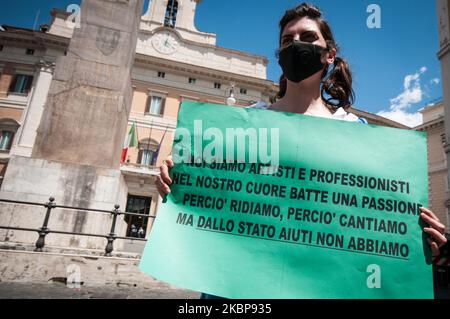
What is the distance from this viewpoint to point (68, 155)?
4.77m

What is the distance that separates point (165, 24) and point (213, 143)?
109 ft

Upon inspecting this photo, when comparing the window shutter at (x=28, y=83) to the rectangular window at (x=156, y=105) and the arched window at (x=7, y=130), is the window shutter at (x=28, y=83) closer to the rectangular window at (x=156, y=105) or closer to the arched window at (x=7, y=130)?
the arched window at (x=7, y=130)

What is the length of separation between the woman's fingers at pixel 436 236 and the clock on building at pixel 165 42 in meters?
30.2

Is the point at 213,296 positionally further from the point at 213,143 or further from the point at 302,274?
the point at 213,143

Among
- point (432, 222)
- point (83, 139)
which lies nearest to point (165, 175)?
point (432, 222)

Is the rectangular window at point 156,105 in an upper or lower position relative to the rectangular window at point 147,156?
upper

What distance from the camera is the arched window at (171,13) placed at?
101 ft

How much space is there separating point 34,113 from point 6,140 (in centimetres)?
346

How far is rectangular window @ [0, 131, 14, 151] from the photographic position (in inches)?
950

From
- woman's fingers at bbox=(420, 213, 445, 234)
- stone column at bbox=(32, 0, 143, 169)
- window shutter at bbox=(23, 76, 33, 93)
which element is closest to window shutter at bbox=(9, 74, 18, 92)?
window shutter at bbox=(23, 76, 33, 93)

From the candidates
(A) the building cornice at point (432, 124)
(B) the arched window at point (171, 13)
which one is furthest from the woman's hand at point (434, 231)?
(A) the building cornice at point (432, 124)

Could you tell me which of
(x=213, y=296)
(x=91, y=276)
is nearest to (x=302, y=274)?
(x=213, y=296)

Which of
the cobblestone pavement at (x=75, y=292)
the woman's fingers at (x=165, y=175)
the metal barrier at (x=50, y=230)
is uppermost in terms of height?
the woman's fingers at (x=165, y=175)

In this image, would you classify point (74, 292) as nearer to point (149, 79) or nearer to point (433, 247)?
point (433, 247)
